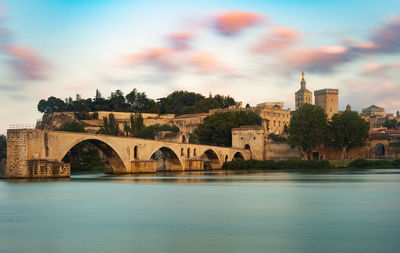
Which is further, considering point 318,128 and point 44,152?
point 318,128

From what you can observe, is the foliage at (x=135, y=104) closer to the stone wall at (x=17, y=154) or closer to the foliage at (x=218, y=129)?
the foliage at (x=218, y=129)

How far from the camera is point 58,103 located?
4754 inches

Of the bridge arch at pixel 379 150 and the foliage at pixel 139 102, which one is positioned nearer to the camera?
the bridge arch at pixel 379 150

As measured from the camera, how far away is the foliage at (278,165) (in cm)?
6631

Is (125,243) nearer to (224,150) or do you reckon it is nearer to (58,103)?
(224,150)

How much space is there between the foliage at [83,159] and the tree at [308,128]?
26188 mm

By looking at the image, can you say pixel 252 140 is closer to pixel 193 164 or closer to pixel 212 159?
pixel 212 159

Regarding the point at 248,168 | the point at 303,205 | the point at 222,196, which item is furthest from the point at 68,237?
the point at 248,168

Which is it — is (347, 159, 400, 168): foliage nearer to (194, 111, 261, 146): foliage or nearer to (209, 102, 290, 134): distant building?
(194, 111, 261, 146): foliage

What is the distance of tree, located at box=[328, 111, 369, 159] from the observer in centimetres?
7356

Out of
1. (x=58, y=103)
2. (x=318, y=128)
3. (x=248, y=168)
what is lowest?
(x=248, y=168)

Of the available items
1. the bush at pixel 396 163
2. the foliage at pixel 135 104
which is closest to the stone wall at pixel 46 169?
the bush at pixel 396 163

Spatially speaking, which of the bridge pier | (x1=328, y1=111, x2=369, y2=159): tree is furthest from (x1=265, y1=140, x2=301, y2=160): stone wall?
the bridge pier

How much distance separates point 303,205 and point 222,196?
510 centimetres
